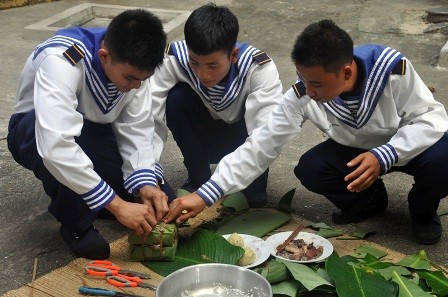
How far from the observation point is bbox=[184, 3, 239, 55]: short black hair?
3.26 m

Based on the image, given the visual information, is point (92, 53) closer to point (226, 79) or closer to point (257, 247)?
point (226, 79)

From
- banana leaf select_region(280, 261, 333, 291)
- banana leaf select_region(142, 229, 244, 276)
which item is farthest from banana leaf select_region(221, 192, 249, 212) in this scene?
banana leaf select_region(280, 261, 333, 291)

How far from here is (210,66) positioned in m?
3.31

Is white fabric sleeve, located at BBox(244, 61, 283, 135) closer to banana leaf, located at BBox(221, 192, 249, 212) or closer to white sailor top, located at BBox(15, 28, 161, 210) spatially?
banana leaf, located at BBox(221, 192, 249, 212)

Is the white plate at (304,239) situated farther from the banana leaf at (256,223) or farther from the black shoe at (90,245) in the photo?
the black shoe at (90,245)

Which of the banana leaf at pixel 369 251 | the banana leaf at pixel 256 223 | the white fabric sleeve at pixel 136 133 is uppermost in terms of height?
the white fabric sleeve at pixel 136 133

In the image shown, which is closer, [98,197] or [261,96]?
[98,197]

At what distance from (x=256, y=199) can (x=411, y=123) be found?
85 centimetres

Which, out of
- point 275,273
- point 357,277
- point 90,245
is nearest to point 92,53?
point 90,245

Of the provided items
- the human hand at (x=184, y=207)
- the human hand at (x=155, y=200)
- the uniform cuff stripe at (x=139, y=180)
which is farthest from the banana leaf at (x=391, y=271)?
the uniform cuff stripe at (x=139, y=180)

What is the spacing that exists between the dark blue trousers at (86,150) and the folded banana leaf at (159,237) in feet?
0.75

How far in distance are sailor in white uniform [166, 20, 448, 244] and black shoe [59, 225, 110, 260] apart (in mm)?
295

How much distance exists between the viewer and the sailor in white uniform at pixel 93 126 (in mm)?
2891

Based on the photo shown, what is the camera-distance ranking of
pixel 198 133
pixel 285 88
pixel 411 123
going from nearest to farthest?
pixel 411 123 < pixel 198 133 < pixel 285 88
